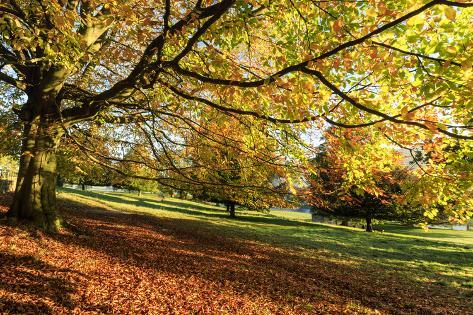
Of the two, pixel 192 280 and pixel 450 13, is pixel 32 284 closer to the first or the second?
pixel 192 280

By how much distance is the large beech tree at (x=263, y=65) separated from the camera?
438 cm

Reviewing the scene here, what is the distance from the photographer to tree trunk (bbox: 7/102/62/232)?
9398 millimetres

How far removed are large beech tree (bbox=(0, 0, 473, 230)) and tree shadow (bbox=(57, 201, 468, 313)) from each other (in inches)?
101

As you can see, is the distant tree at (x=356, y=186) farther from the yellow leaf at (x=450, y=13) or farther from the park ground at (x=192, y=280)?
the yellow leaf at (x=450, y=13)

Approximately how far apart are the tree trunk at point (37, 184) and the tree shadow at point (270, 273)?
0.92m

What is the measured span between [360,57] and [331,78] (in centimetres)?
67

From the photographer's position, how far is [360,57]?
5.71m

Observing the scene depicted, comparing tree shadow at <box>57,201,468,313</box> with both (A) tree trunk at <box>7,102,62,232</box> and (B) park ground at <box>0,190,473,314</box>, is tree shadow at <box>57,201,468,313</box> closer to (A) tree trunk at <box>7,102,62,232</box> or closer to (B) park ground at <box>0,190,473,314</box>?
(B) park ground at <box>0,190,473,314</box>

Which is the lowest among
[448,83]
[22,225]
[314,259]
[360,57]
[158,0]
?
[314,259]

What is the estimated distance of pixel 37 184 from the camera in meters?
9.64

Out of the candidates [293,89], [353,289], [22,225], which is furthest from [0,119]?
[353,289]

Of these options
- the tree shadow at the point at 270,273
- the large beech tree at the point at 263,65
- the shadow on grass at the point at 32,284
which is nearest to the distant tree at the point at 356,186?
the large beech tree at the point at 263,65

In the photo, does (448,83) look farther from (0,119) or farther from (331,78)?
(0,119)

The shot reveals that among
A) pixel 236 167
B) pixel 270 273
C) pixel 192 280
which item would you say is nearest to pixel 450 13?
pixel 192 280
